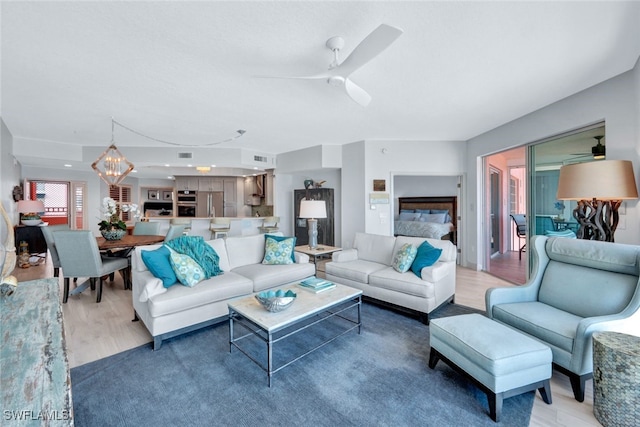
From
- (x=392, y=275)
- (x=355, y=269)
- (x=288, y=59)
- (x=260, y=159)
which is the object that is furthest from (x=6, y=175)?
(x=392, y=275)

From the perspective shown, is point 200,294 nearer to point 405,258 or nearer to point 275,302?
point 275,302

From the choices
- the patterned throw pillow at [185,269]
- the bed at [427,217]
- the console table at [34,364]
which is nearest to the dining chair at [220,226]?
the patterned throw pillow at [185,269]

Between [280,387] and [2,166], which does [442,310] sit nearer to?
[280,387]

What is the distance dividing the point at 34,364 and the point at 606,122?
4.73 metres

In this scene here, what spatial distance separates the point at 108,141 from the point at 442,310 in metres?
6.64

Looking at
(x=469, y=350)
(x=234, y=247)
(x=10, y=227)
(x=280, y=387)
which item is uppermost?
(x=10, y=227)

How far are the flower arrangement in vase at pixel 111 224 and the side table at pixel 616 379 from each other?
542 cm

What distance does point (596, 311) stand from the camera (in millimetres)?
2064

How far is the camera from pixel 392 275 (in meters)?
3.22

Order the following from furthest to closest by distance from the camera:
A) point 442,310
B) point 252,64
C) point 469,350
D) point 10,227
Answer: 1. point 442,310
2. point 252,64
3. point 469,350
4. point 10,227

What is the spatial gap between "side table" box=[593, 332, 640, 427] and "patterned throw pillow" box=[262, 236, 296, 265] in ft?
9.66

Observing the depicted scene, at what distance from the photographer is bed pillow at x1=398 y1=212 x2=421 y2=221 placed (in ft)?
25.5

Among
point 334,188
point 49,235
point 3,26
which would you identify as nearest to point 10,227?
point 3,26

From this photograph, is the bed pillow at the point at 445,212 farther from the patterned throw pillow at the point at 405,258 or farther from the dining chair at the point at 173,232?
the dining chair at the point at 173,232
